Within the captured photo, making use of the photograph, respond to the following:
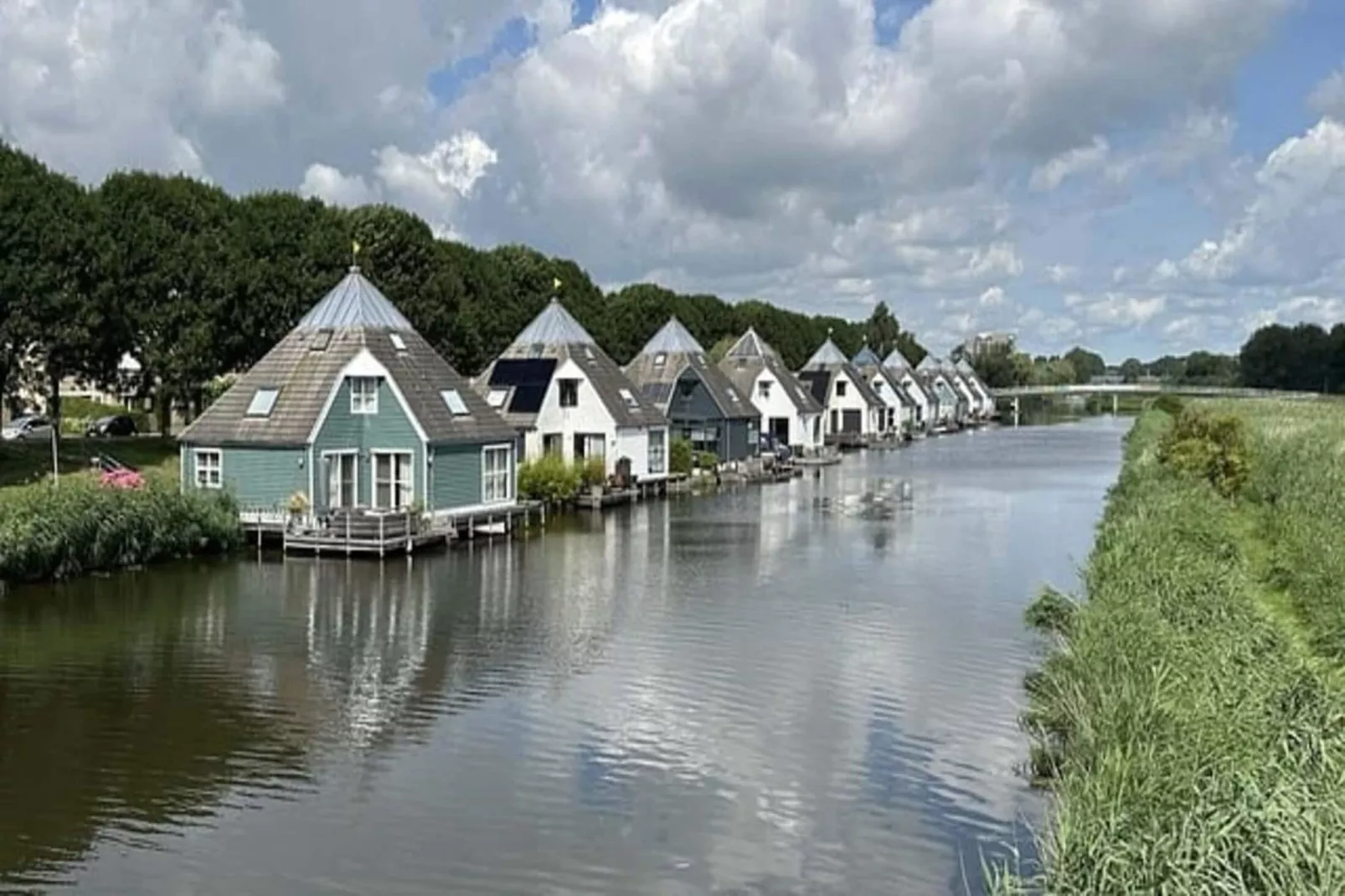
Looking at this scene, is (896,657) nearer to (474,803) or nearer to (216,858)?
(474,803)

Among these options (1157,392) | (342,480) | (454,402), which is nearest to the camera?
(342,480)

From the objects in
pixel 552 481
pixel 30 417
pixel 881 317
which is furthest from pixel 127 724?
pixel 881 317

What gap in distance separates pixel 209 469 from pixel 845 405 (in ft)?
178

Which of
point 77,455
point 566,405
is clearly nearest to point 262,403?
point 566,405

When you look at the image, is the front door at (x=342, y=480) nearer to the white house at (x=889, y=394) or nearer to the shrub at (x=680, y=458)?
the shrub at (x=680, y=458)

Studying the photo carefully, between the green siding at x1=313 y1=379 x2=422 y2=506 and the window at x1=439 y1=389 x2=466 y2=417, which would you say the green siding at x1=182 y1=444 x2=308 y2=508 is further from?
the window at x1=439 y1=389 x2=466 y2=417

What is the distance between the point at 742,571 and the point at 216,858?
56.4 ft

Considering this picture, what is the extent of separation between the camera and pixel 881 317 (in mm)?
145500

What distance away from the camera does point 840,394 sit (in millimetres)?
82812

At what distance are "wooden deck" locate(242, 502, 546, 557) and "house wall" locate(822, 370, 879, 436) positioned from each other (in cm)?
5107

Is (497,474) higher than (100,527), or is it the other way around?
(497,474)

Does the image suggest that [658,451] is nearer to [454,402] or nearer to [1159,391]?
[454,402]

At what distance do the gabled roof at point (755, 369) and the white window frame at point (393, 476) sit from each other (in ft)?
115

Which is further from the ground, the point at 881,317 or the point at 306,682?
the point at 881,317
